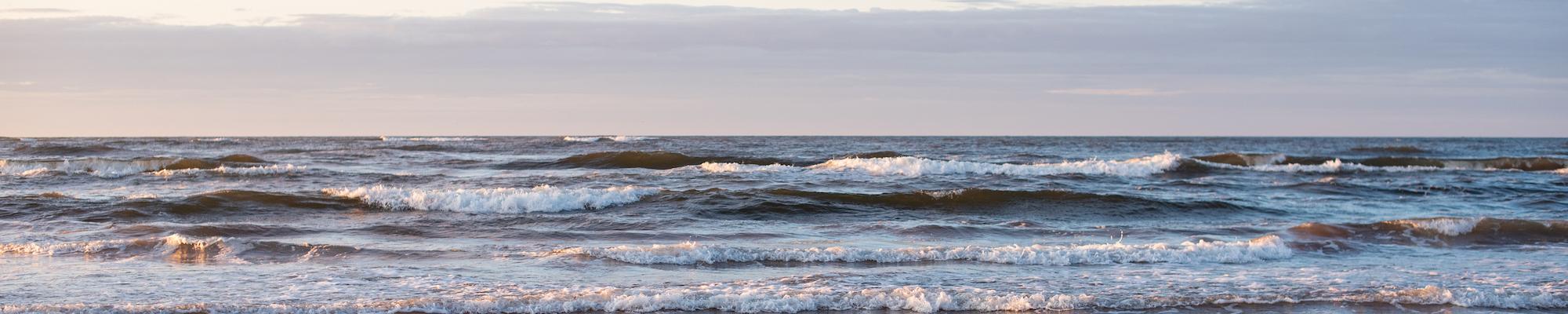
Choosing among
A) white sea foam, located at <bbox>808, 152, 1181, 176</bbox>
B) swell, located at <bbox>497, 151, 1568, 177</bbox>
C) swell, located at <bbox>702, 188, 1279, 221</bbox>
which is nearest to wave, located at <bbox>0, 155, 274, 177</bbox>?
swell, located at <bbox>497, 151, 1568, 177</bbox>

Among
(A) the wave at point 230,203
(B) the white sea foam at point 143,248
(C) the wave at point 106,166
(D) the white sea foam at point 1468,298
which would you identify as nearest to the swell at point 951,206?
(A) the wave at point 230,203

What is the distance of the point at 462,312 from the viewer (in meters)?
7.25

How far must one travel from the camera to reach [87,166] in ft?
80.7

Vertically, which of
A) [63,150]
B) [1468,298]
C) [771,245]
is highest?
[1468,298]

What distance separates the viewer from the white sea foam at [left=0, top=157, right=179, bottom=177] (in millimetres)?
22812

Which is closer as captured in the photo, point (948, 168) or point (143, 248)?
point (143, 248)

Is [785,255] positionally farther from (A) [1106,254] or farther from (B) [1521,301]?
(B) [1521,301]

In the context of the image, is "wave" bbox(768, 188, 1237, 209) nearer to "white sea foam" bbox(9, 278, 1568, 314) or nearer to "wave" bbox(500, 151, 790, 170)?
"white sea foam" bbox(9, 278, 1568, 314)

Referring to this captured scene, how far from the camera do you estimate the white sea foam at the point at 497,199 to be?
49.6 feet

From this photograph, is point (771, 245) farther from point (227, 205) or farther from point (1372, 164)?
point (1372, 164)

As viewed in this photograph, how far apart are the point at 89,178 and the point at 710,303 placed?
61.3ft

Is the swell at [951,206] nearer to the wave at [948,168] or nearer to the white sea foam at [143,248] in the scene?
the white sea foam at [143,248]

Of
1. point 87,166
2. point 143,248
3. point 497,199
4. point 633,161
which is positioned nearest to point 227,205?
point 497,199

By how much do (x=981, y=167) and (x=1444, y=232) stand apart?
14.4 meters
